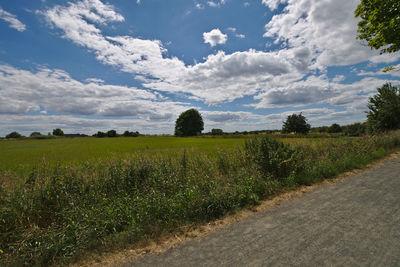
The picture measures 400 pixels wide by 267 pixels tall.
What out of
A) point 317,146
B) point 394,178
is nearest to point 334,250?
point 394,178

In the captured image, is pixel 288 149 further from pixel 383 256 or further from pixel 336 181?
pixel 383 256

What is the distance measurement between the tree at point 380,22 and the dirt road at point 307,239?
31.2 ft

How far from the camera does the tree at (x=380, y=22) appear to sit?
870 centimetres

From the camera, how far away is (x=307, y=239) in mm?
2863

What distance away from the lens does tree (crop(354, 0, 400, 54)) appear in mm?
8703

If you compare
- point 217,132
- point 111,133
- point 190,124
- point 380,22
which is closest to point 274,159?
point 380,22

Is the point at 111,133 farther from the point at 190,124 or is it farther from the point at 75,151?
the point at 75,151

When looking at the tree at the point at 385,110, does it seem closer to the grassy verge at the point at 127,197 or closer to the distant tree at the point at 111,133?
the grassy verge at the point at 127,197

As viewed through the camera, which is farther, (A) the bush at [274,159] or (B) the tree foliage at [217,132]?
(B) the tree foliage at [217,132]

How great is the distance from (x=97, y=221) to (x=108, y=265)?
3.70ft

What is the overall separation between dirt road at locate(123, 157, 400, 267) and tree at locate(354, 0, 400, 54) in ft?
31.2

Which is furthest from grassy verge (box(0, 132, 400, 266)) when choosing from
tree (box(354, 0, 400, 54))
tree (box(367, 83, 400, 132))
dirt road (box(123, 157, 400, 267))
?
tree (box(367, 83, 400, 132))

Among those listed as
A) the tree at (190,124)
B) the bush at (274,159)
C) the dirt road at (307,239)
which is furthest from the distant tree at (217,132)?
the dirt road at (307,239)

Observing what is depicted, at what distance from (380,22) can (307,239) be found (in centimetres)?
1259
